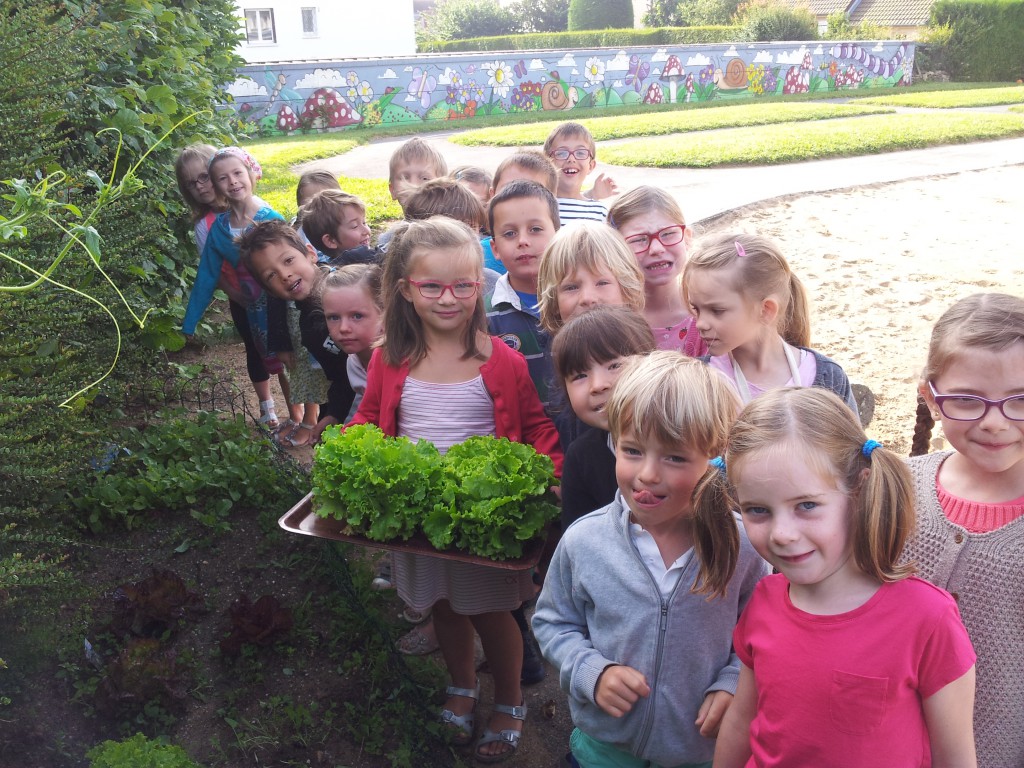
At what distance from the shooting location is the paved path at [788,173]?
11000 millimetres

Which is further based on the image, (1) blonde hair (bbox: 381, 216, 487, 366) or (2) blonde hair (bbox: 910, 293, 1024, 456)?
(1) blonde hair (bbox: 381, 216, 487, 366)

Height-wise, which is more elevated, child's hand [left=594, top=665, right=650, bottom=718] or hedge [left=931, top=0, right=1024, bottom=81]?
hedge [left=931, top=0, right=1024, bottom=81]

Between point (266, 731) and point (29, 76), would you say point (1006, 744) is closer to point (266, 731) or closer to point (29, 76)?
point (266, 731)

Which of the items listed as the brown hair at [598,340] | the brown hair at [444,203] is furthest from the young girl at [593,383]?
the brown hair at [444,203]

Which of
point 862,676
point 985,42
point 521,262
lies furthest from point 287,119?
point 985,42

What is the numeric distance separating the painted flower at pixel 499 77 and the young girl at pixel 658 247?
23422 mm

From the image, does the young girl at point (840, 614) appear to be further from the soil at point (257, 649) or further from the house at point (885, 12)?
the house at point (885, 12)

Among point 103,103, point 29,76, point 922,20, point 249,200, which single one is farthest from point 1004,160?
point 922,20

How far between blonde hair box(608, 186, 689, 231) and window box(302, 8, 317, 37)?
4030 cm

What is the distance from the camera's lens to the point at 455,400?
3.12 m

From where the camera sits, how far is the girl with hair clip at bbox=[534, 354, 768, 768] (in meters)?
2.10

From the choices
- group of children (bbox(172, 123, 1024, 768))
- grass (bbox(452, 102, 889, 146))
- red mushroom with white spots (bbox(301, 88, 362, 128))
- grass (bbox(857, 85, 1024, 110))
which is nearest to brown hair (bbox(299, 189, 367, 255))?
group of children (bbox(172, 123, 1024, 768))

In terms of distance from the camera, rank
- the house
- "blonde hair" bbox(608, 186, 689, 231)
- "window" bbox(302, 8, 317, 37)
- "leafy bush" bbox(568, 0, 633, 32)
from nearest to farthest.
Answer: "blonde hair" bbox(608, 186, 689, 231), "window" bbox(302, 8, 317, 37), the house, "leafy bush" bbox(568, 0, 633, 32)

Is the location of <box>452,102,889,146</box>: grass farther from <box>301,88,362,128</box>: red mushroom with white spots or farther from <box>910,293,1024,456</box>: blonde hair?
<box>910,293,1024,456</box>: blonde hair
